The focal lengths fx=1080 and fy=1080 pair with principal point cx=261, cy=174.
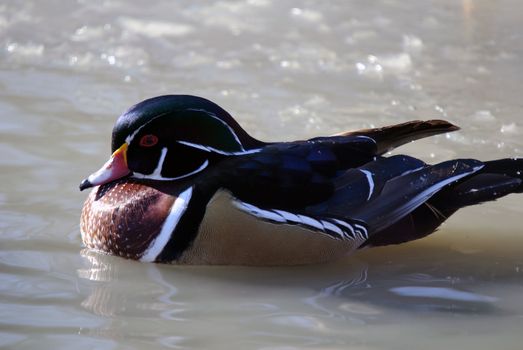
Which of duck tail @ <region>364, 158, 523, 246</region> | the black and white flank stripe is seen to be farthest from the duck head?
duck tail @ <region>364, 158, 523, 246</region>

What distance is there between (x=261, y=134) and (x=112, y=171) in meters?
1.92

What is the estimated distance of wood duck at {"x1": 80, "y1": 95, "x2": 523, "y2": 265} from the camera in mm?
5090

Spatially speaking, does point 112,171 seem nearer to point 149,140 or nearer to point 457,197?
point 149,140

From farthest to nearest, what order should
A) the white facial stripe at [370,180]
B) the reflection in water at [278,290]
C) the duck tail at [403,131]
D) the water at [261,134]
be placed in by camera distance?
the duck tail at [403,131]
the white facial stripe at [370,180]
the reflection in water at [278,290]
the water at [261,134]

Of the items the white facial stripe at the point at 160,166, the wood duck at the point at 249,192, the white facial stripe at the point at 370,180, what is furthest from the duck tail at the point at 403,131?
the white facial stripe at the point at 160,166

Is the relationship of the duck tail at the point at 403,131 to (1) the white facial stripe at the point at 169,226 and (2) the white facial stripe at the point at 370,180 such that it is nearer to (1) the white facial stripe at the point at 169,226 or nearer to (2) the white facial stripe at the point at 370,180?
(2) the white facial stripe at the point at 370,180

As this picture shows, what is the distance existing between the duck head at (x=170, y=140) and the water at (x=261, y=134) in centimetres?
47

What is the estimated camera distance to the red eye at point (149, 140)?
17.2 feet

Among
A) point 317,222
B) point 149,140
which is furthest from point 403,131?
point 149,140

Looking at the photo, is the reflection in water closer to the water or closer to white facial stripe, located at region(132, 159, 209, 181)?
the water

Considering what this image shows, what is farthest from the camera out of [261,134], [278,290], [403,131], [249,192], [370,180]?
[261,134]

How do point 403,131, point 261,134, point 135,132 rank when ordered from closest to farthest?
point 135,132, point 403,131, point 261,134

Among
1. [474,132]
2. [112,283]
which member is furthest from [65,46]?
[112,283]

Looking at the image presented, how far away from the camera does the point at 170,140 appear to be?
5.30m
